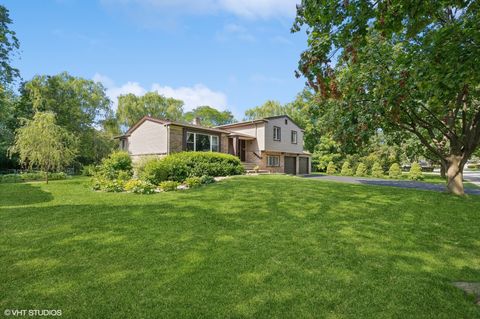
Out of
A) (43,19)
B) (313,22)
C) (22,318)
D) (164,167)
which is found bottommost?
(22,318)

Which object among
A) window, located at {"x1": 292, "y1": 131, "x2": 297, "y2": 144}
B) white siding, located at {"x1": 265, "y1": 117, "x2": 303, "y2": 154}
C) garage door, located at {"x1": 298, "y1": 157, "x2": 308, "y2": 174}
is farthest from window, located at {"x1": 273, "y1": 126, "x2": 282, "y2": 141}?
garage door, located at {"x1": 298, "y1": 157, "x2": 308, "y2": 174}

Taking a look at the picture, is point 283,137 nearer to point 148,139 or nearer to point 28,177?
point 148,139

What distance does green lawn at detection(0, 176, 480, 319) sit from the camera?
2.97 m

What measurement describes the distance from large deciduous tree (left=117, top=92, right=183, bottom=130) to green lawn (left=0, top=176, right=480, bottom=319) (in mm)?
39450

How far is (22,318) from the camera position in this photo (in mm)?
2730

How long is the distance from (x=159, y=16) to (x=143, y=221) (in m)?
7.95

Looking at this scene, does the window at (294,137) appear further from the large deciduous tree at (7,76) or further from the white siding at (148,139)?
the large deciduous tree at (7,76)

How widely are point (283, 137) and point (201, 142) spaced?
998cm

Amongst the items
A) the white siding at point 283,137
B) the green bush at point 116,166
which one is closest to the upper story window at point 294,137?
the white siding at point 283,137

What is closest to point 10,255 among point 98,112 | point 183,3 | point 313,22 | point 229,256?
point 229,256

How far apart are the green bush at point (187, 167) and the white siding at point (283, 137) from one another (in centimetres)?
748

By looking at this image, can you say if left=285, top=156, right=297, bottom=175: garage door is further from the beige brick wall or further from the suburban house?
the beige brick wall

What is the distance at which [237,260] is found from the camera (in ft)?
13.6

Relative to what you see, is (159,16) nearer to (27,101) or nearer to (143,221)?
(143,221)
